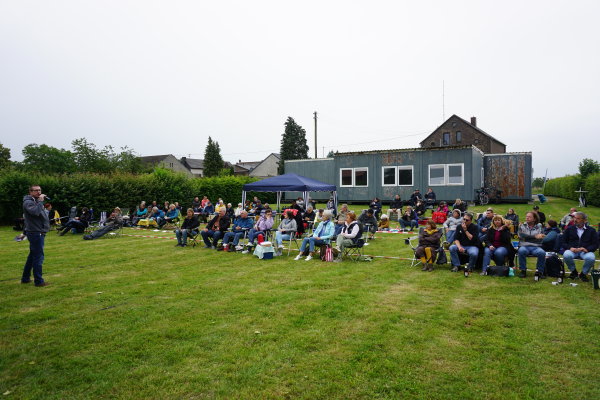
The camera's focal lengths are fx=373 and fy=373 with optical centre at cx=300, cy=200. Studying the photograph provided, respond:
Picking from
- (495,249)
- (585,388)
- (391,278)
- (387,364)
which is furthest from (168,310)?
(495,249)

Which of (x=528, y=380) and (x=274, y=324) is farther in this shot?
(x=274, y=324)

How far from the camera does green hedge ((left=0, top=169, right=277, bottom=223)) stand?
1580 cm

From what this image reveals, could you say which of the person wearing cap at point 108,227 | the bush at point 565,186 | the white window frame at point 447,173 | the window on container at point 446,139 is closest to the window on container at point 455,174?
the white window frame at point 447,173

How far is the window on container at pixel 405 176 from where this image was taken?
20781 millimetres

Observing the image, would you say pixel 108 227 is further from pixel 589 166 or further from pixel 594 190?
pixel 589 166

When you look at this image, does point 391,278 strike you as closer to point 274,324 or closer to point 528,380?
point 274,324

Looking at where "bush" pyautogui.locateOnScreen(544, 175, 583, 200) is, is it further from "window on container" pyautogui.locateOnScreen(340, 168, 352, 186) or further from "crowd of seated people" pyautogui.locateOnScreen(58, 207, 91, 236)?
"crowd of seated people" pyautogui.locateOnScreen(58, 207, 91, 236)

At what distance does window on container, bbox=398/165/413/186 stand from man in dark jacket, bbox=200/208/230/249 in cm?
1348

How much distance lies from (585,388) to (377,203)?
1303 cm

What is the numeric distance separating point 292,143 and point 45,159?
37099 mm

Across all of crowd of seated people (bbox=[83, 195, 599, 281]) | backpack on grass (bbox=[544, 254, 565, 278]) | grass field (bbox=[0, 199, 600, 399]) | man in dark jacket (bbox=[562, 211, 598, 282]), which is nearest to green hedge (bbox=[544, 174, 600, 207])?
crowd of seated people (bbox=[83, 195, 599, 281])

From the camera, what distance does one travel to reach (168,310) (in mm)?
4816

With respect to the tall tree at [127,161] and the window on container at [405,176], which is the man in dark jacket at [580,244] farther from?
the tall tree at [127,161]

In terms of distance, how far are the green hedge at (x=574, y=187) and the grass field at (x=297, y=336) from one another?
17671 millimetres
